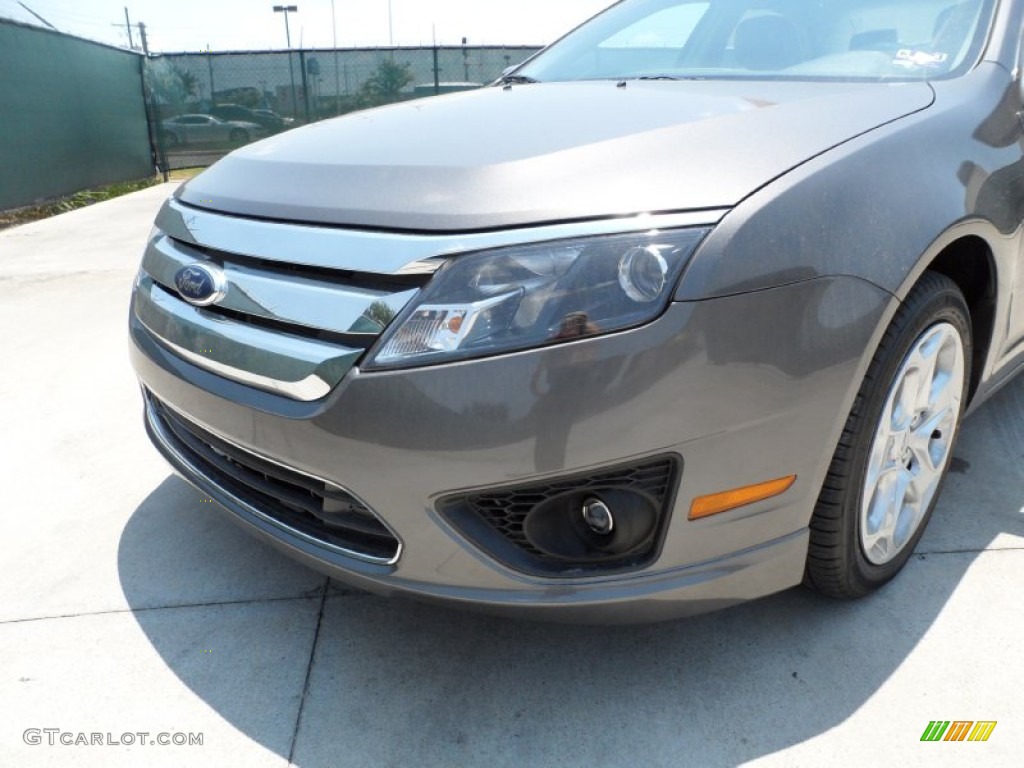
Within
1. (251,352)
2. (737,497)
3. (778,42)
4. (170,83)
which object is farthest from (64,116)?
(737,497)

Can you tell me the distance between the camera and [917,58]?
213 cm

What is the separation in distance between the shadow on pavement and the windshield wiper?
1.75 meters

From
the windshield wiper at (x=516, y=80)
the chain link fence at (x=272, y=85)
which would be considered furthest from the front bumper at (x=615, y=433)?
the chain link fence at (x=272, y=85)

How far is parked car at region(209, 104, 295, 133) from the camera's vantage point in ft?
45.1

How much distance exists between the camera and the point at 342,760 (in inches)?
60.7

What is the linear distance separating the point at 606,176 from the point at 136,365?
1.25 meters

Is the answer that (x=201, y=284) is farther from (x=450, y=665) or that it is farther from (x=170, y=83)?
Result: (x=170, y=83)

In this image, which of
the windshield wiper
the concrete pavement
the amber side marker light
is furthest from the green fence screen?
the amber side marker light

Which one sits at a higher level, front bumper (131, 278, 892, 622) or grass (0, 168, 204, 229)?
front bumper (131, 278, 892, 622)

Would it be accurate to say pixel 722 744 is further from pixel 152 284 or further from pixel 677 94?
pixel 152 284

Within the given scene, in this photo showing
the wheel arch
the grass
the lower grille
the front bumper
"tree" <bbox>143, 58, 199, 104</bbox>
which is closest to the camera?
the front bumper

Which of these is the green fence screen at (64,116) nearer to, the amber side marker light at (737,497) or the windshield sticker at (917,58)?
the windshield sticker at (917,58)

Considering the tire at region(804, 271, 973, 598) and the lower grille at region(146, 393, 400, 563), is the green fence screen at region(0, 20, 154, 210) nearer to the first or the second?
the lower grille at region(146, 393, 400, 563)

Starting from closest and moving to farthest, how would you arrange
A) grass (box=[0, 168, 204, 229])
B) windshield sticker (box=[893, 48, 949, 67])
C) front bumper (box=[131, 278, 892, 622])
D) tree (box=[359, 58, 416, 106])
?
1. front bumper (box=[131, 278, 892, 622])
2. windshield sticker (box=[893, 48, 949, 67])
3. grass (box=[0, 168, 204, 229])
4. tree (box=[359, 58, 416, 106])
